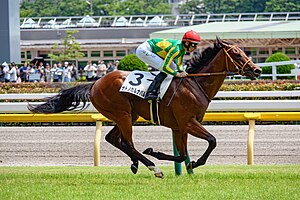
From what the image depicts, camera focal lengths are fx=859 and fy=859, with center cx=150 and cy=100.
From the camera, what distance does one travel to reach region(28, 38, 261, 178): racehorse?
9.27 m

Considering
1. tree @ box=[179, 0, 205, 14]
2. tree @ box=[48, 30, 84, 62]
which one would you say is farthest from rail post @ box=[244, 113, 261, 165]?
tree @ box=[179, 0, 205, 14]

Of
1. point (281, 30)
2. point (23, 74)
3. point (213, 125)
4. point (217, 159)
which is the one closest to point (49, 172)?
point (217, 159)

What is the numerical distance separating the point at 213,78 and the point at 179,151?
0.89m

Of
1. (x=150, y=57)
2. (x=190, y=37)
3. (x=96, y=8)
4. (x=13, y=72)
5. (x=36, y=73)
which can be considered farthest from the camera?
(x=96, y=8)

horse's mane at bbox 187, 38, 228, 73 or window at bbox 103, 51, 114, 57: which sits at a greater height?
horse's mane at bbox 187, 38, 228, 73

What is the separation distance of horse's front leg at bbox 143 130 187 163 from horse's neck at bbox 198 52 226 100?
21.3 inches

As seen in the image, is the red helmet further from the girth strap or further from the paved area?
the paved area

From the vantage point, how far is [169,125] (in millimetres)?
9500

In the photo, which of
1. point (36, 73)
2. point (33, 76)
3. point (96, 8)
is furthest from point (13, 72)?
point (96, 8)

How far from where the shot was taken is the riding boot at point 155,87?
9320 millimetres

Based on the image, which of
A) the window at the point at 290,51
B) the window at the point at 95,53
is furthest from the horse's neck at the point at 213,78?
the window at the point at 95,53

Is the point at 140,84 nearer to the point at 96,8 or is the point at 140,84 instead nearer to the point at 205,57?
the point at 205,57

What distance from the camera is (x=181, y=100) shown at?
9.30 meters

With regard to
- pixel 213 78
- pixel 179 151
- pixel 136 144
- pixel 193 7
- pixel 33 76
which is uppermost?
pixel 213 78
